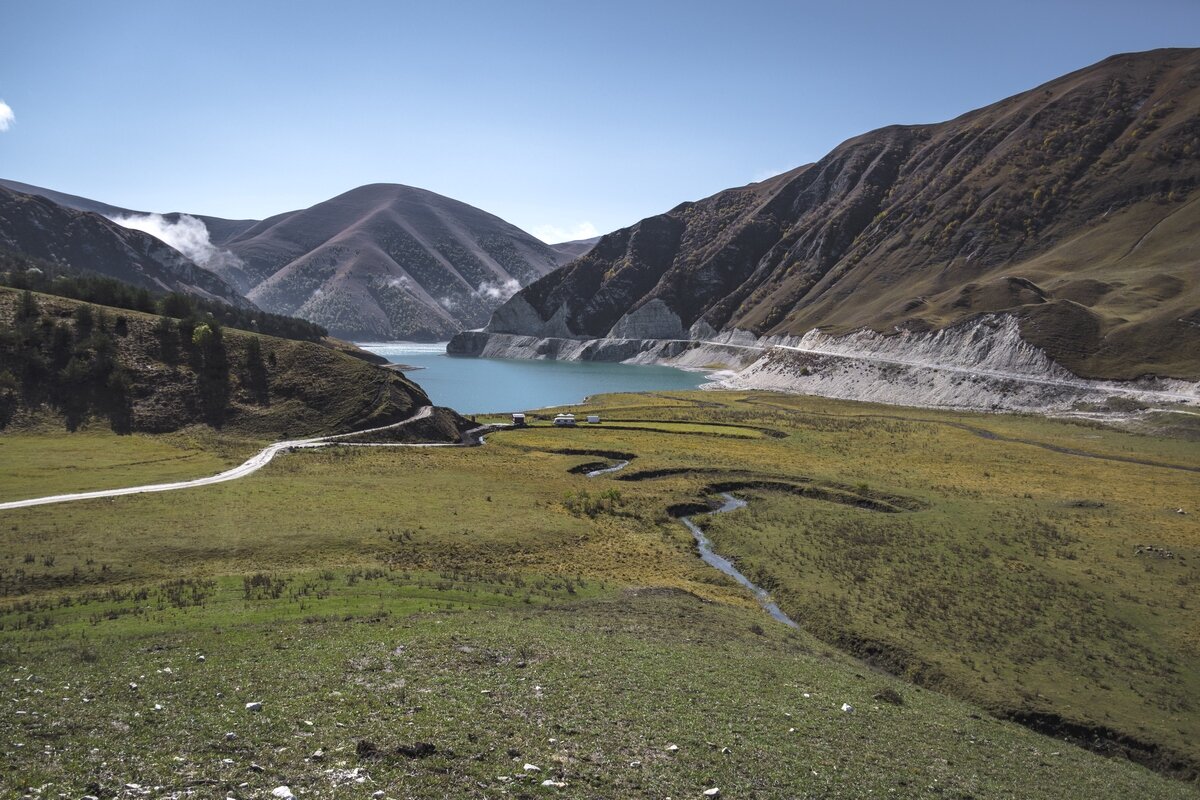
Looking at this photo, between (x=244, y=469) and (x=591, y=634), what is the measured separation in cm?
4363

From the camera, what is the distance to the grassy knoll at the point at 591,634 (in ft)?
51.5

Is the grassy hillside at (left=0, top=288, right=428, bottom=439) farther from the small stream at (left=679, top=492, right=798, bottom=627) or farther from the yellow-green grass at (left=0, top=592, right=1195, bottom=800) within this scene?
the yellow-green grass at (left=0, top=592, right=1195, bottom=800)

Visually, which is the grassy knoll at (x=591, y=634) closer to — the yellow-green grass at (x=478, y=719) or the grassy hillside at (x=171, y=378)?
the yellow-green grass at (x=478, y=719)

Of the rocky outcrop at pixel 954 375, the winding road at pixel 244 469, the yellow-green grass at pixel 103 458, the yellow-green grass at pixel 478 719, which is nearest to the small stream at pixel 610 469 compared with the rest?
the winding road at pixel 244 469

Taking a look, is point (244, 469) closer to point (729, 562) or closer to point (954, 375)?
point (729, 562)

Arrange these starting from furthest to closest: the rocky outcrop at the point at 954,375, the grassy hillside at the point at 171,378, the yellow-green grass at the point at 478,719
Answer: the rocky outcrop at the point at 954,375, the grassy hillside at the point at 171,378, the yellow-green grass at the point at 478,719

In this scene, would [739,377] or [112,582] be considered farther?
[739,377]

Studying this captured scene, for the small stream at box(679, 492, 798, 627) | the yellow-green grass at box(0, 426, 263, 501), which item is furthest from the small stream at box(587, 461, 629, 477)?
the yellow-green grass at box(0, 426, 263, 501)

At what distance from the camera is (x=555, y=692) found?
65.2 ft

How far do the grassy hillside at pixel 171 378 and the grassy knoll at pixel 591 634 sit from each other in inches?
530

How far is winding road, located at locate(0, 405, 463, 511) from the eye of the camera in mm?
42500

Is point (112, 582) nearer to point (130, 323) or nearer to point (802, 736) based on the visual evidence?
point (802, 736)

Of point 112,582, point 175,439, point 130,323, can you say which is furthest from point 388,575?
point 130,323

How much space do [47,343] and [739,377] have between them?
14862 cm
